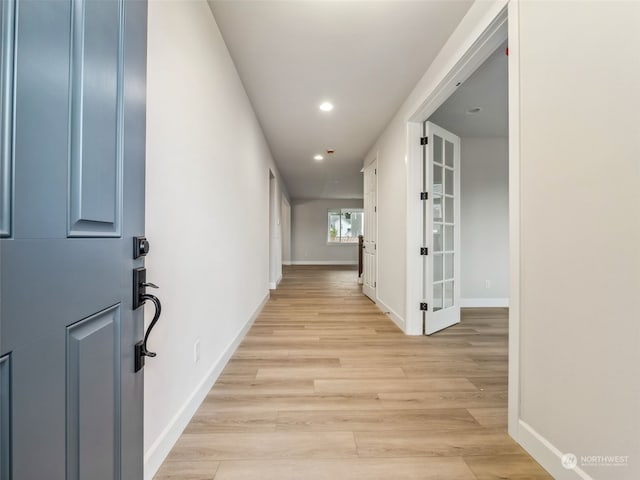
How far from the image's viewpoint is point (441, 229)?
10.2 ft

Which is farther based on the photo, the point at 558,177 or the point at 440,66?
the point at 440,66

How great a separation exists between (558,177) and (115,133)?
5.22 feet

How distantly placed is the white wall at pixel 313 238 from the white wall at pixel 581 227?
9.29 metres

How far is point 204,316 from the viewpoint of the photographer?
173 cm

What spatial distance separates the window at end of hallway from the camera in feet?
35.1

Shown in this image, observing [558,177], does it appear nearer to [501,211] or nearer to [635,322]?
[635,322]

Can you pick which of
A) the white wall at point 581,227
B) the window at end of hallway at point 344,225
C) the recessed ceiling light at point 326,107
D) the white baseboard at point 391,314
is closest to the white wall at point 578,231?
the white wall at point 581,227

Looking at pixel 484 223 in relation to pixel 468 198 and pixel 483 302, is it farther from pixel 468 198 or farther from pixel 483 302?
pixel 483 302

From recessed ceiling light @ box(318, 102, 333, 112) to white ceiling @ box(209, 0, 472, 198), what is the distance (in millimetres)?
59

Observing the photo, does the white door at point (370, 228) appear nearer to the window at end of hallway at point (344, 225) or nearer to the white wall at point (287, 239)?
the white wall at point (287, 239)

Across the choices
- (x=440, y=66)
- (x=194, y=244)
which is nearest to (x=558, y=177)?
(x=440, y=66)

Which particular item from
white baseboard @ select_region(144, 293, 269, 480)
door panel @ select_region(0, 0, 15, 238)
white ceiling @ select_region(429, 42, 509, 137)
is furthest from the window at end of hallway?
door panel @ select_region(0, 0, 15, 238)

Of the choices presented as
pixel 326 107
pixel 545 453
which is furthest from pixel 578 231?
pixel 326 107

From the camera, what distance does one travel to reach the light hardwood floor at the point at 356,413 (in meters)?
1.23
